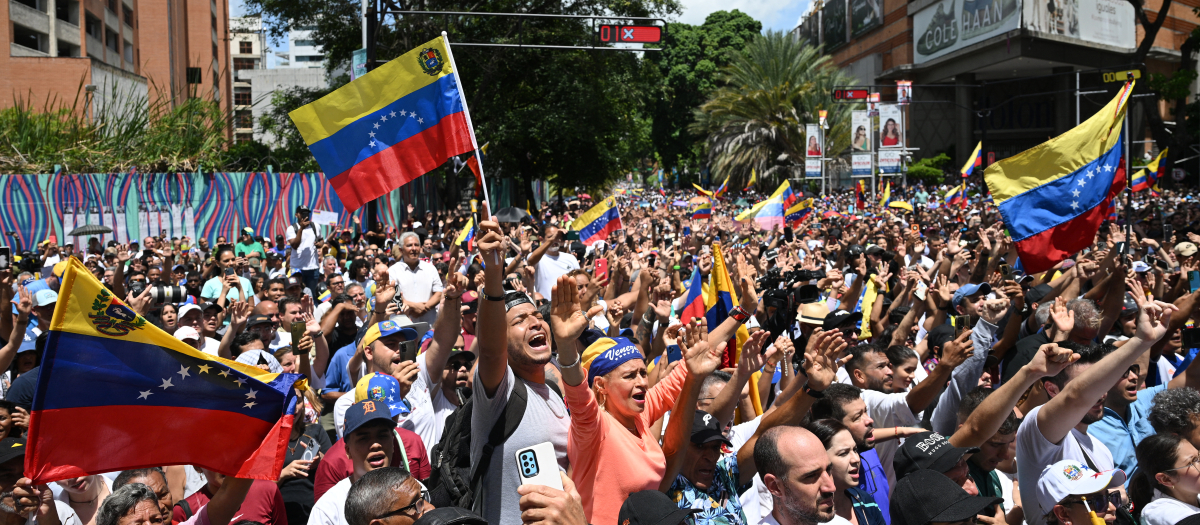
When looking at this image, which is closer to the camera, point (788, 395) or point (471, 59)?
point (788, 395)

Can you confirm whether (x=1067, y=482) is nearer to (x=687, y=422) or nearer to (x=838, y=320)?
(x=687, y=422)

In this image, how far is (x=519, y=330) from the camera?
360cm

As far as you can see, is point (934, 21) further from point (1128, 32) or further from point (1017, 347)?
A: point (1017, 347)

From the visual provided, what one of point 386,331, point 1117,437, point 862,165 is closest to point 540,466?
point 386,331

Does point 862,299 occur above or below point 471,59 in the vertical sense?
below

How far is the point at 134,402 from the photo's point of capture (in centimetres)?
380

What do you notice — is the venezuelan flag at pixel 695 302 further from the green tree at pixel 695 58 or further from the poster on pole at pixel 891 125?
the green tree at pixel 695 58

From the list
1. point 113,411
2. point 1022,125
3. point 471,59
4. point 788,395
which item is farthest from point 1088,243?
point 1022,125

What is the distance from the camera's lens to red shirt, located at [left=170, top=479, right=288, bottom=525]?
4.16 meters

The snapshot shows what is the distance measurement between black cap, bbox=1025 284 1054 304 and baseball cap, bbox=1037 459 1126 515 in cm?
431

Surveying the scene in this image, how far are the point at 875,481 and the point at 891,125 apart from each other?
34733 mm

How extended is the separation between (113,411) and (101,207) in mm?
17933

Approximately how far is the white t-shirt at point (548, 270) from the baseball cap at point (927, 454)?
5.49 metres

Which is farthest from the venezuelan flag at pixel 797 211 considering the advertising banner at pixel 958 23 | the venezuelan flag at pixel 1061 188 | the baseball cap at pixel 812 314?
the advertising banner at pixel 958 23
